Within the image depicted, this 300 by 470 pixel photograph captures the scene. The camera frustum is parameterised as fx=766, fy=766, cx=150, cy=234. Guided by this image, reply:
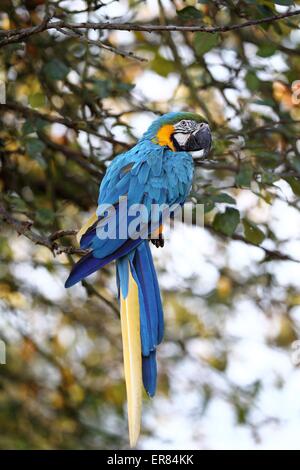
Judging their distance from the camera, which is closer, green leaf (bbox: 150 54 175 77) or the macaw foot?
the macaw foot

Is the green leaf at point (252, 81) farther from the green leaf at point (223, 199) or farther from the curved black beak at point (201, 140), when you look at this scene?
the green leaf at point (223, 199)

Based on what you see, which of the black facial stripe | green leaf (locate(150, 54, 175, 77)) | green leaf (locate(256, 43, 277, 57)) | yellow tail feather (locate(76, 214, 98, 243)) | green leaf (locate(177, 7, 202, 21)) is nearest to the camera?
yellow tail feather (locate(76, 214, 98, 243))

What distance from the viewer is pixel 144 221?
1921 mm

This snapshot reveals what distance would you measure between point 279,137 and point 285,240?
0.41 meters

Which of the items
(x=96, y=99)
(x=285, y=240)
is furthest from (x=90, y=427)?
(x=96, y=99)

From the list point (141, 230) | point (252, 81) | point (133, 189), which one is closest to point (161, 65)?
point (252, 81)

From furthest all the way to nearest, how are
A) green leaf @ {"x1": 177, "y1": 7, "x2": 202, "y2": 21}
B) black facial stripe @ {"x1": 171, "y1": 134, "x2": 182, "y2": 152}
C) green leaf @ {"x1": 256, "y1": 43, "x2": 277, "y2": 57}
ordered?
green leaf @ {"x1": 256, "y1": 43, "x2": 277, "y2": 57} → black facial stripe @ {"x1": 171, "y1": 134, "x2": 182, "y2": 152} → green leaf @ {"x1": 177, "y1": 7, "x2": 202, "y2": 21}

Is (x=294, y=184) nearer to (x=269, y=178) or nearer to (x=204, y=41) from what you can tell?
(x=269, y=178)

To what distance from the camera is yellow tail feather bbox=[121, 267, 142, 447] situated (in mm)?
1706

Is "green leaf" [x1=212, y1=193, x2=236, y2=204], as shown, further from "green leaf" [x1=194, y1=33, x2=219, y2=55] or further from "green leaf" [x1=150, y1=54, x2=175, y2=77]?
"green leaf" [x1=150, y1=54, x2=175, y2=77]

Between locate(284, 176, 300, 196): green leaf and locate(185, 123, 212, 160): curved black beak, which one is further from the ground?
locate(185, 123, 212, 160): curved black beak

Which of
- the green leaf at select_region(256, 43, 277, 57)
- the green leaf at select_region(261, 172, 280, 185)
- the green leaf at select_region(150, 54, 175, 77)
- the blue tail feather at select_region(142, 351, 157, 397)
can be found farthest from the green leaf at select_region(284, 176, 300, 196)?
the green leaf at select_region(150, 54, 175, 77)

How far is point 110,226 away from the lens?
1856 millimetres

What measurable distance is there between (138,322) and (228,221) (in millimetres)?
450
